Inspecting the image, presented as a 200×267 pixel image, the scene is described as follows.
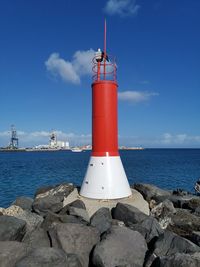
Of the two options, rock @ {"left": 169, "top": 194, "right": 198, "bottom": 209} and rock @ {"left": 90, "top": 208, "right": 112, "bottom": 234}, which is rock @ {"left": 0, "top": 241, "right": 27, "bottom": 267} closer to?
rock @ {"left": 90, "top": 208, "right": 112, "bottom": 234}

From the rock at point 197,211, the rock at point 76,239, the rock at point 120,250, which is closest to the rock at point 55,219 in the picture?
the rock at point 76,239

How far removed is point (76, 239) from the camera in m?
7.01

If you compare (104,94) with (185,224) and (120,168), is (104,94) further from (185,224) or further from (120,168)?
(185,224)

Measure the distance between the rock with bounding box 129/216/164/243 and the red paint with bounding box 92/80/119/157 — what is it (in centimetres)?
340

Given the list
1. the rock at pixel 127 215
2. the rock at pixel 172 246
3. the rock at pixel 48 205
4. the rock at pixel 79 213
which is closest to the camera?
the rock at pixel 172 246

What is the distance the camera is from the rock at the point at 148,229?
7800mm

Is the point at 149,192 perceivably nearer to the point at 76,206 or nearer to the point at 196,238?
the point at 76,206

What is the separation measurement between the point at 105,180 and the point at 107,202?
0.79 meters

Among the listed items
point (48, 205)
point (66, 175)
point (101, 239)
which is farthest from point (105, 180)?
point (66, 175)

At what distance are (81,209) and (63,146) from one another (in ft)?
605

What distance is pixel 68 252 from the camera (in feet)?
22.1

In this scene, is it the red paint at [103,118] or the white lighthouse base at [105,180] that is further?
the red paint at [103,118]

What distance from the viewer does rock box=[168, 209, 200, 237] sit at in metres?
8.39

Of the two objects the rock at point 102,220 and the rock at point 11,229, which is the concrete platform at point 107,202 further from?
the rock at point 11,229
